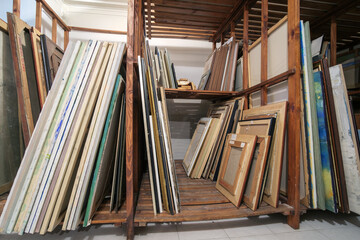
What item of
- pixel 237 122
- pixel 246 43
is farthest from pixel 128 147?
pixel 246 43

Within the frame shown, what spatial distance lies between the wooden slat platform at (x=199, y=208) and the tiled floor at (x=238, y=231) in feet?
0.42

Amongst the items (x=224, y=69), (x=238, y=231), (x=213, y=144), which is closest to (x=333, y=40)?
(x=224, y=69)

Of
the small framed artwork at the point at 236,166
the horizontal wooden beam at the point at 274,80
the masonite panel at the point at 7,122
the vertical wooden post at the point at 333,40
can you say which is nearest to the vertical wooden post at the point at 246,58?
the horizontal wooden beam at the point at 274,80

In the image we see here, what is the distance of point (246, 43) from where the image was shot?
1.88m

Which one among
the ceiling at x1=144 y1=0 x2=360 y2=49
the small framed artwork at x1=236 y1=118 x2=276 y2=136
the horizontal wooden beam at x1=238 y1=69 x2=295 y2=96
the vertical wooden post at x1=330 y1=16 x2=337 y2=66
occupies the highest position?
the ceiling at x1=144 y1=0 x2=360 y2=49

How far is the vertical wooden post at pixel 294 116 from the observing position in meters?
1.16

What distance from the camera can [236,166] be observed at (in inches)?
54.2

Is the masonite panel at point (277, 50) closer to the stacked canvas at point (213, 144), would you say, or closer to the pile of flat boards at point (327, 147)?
the pile of flat boards at point (327, 147)

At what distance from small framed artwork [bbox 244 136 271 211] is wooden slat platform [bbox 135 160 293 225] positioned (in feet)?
0.21

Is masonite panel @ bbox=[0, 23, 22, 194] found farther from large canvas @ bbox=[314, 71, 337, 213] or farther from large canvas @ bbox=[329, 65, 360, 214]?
large canvas @ bbox=[329, 65, 360, 214]

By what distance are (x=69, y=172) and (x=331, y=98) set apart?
195 centimetres

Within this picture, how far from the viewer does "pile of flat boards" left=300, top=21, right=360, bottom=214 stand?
119 cm

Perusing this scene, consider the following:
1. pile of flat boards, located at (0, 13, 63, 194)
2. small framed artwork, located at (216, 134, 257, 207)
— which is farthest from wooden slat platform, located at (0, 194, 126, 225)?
small framed artwork, located at (216, 134, 257, 207)

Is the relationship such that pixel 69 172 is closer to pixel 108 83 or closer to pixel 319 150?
pixel 108 83
